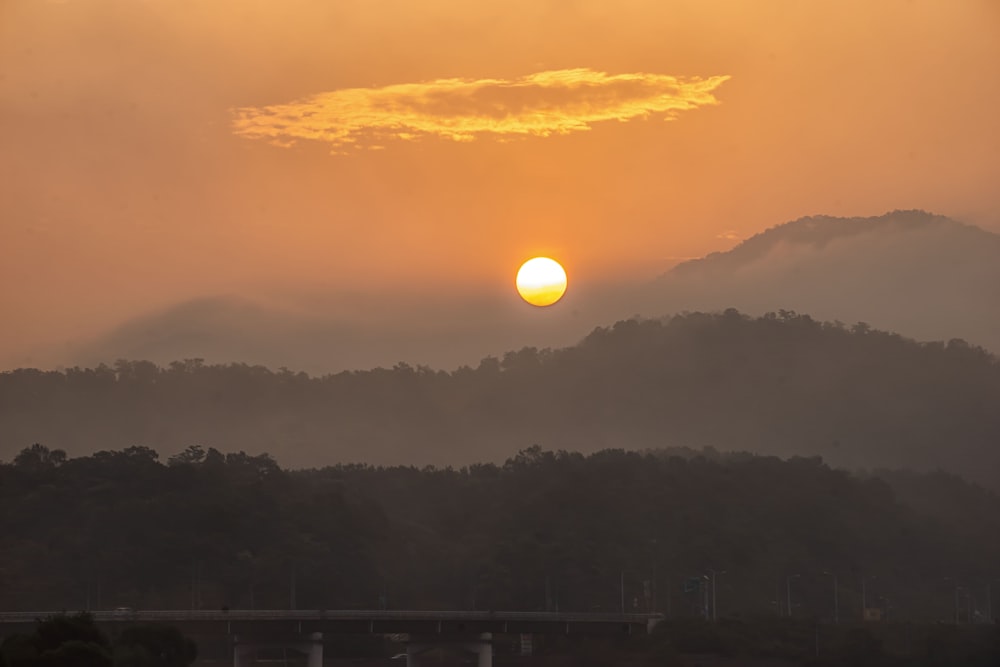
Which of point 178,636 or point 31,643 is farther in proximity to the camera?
point 178,636

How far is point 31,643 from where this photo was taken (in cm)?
13238

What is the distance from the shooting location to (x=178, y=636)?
172 meters

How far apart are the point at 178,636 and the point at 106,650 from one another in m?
35.2

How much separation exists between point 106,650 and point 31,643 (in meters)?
6.75

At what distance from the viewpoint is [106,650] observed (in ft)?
450

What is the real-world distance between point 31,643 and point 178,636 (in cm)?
4040

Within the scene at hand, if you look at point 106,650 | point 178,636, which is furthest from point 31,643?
point 178,636

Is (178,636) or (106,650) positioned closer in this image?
(106,650)

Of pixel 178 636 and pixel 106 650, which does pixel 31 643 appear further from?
pixel 178 636
